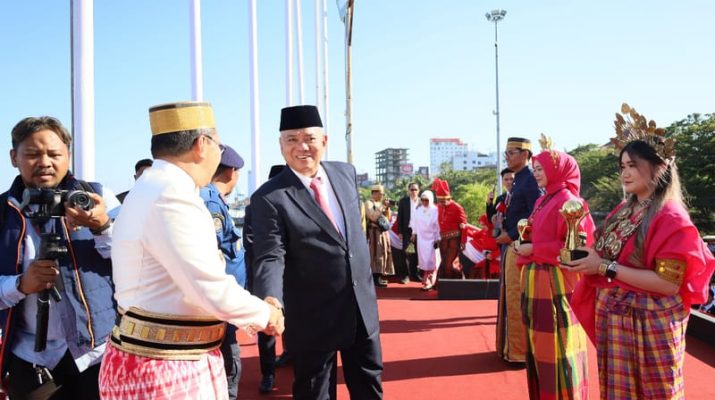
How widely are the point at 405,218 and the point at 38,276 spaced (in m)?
7.68

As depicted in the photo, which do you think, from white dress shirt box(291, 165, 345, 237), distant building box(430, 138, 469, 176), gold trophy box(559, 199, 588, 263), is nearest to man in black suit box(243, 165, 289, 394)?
white dress shirt box(291, 165, 345, 237)

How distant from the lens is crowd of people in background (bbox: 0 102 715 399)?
161cm

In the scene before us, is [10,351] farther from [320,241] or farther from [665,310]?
[665,310]

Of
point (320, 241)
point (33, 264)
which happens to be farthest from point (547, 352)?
point (33, 264)

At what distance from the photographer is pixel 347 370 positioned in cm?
259

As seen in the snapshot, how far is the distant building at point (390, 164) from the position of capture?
122m

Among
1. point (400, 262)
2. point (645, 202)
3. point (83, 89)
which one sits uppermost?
point (83, 89)

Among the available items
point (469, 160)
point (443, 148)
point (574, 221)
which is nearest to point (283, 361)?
point (574, 221)

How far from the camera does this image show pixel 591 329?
2551 millimetres

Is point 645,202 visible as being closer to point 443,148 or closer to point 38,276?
point 38,276

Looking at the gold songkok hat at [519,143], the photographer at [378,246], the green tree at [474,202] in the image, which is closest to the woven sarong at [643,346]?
the gold songkok hat at [519,143]

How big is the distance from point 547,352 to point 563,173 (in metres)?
1.06

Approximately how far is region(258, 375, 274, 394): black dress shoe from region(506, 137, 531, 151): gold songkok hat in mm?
2581

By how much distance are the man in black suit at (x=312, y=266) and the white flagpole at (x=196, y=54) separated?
8.78ft
